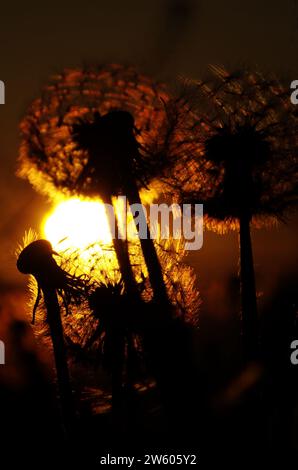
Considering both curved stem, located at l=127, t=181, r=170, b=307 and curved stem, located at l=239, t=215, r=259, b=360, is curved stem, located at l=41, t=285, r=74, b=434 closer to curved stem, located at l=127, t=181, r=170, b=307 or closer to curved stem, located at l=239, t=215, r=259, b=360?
curved stem, located at l=127, t=181, r=170, b=307

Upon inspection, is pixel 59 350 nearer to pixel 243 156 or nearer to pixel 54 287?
pixel 54 287

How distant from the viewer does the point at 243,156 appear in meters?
22.6

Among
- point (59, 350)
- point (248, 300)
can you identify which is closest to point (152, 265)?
point (248, 300)

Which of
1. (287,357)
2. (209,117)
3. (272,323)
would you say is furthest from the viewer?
(272,323)

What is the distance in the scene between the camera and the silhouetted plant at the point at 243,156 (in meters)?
22.4

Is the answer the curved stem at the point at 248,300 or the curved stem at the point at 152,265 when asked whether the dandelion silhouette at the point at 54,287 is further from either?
the curved stem at the point at 248,300

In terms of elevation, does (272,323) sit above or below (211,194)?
below

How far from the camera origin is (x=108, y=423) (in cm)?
2361

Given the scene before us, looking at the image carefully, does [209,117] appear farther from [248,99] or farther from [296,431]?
[296,431]

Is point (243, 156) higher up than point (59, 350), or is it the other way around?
point (243, 156)

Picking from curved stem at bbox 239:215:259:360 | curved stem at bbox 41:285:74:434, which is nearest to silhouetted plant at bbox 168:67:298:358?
curved stem at bbox 239:215:259:360

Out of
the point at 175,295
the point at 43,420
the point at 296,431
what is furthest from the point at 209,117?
the point at 43,420

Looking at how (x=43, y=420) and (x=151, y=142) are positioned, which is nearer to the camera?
(x=151, y=142)

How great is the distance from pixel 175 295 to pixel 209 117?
549 centimetres
